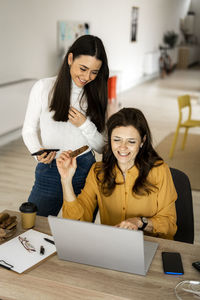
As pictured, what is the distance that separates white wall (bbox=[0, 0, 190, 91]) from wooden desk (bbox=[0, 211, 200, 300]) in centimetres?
435

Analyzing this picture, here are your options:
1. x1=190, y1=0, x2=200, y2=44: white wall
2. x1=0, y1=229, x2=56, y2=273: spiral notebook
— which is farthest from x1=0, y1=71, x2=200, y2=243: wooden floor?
x1=190, y1=0, x2=200, y2=44: white wall

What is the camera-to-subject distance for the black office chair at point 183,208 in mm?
2045

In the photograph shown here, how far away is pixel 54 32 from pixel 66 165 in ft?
17.3

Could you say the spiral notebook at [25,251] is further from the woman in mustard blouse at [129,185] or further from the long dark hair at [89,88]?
the long dark hair at [89,88]

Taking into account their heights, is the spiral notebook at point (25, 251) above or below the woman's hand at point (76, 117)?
below

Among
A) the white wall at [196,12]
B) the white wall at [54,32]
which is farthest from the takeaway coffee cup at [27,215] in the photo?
the white wall at [196,12]

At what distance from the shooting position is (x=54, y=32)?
260 inches

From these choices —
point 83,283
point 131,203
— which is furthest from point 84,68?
point 83,283

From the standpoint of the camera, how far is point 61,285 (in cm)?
136

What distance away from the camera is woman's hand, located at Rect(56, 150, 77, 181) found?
174 cm

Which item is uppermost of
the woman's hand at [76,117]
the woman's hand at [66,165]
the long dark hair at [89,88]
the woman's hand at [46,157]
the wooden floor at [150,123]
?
the long dark hair at [89,88]

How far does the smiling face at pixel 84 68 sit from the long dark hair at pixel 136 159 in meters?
0.24

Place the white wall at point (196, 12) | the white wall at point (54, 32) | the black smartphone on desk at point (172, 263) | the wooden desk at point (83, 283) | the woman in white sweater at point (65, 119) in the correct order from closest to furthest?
the wooden desk at point (83, 283), the black smartphone on desk at point (172, 263), the woman in white sweater at point (65, 119), the white wall at point (54, 32), the white wall at point (196, 12)

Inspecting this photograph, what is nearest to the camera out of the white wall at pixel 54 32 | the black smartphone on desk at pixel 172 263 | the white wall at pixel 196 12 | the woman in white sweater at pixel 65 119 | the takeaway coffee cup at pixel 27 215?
the black smartphone on desk at pixel 172 263
